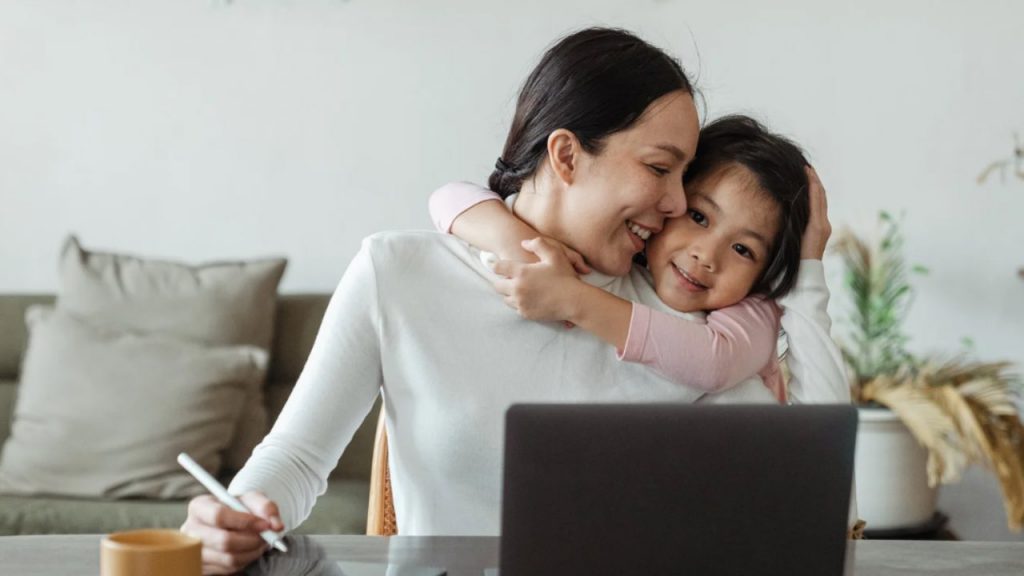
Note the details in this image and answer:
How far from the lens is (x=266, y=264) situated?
2.94m

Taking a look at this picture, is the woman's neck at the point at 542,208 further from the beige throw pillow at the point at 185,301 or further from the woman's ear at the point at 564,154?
the beige throw pillow at the point at 185,301

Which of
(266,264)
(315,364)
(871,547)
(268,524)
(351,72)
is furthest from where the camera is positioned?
(351,72)

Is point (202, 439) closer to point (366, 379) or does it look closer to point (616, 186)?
point (366, 379)

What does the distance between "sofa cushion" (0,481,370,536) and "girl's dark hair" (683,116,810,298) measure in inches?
51.9

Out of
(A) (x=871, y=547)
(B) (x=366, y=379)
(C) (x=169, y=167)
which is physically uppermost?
(C) (x=169, y=167)

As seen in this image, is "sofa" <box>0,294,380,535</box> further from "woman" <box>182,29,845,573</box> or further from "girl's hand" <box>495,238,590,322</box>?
"girl's hand" <box>495,238,590,322</box>

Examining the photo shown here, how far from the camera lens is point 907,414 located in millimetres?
2865

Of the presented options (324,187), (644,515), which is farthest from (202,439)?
(644,515)

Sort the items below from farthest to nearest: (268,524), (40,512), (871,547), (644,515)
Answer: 1. (40,512)
2. (871,547)
3. (268,524)
4. (644,515)

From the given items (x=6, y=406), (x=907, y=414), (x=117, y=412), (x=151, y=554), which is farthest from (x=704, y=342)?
(x=6, y=406)

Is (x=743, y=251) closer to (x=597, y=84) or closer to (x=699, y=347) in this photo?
(x=699, y=347)

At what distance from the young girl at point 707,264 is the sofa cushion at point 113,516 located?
1195 millimetres

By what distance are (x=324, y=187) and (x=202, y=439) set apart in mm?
783

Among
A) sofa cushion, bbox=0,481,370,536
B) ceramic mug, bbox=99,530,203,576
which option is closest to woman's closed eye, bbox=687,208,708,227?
ceramic mug, bbox=99,530,203,576
